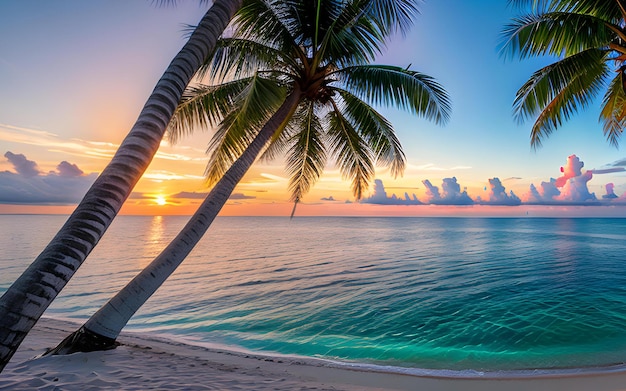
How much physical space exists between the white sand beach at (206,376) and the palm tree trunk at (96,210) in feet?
8.48

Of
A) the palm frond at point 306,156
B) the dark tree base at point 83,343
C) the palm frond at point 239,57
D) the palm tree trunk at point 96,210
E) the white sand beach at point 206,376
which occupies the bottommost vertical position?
the white sand beach at point 206,376

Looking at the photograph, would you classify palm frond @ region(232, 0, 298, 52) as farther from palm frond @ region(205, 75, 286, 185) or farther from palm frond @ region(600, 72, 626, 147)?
palm frond @ region(600, 72, 626, 147)

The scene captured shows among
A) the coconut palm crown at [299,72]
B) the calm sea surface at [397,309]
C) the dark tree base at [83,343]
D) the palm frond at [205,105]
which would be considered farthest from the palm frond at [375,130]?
the dark tree base at [83,343]

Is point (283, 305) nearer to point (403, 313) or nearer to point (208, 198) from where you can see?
point (403, 313)

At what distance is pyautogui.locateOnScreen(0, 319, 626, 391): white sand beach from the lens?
15.2ft

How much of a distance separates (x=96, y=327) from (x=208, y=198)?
8.82 ft

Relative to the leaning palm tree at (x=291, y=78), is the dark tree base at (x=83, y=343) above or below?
below

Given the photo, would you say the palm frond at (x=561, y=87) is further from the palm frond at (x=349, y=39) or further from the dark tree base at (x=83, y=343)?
the dark tree base at (x=83, y=343)

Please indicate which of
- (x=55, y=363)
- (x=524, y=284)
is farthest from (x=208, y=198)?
(x=524, y=284)

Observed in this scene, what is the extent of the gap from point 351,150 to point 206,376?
7.87 metres

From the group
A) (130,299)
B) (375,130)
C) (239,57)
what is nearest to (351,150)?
(375,130)

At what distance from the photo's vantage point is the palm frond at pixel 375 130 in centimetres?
994

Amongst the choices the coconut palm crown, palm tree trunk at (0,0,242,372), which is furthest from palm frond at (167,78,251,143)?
palm tree trunk at (0,0,242,372)

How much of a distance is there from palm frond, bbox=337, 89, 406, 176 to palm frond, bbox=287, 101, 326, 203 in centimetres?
156
